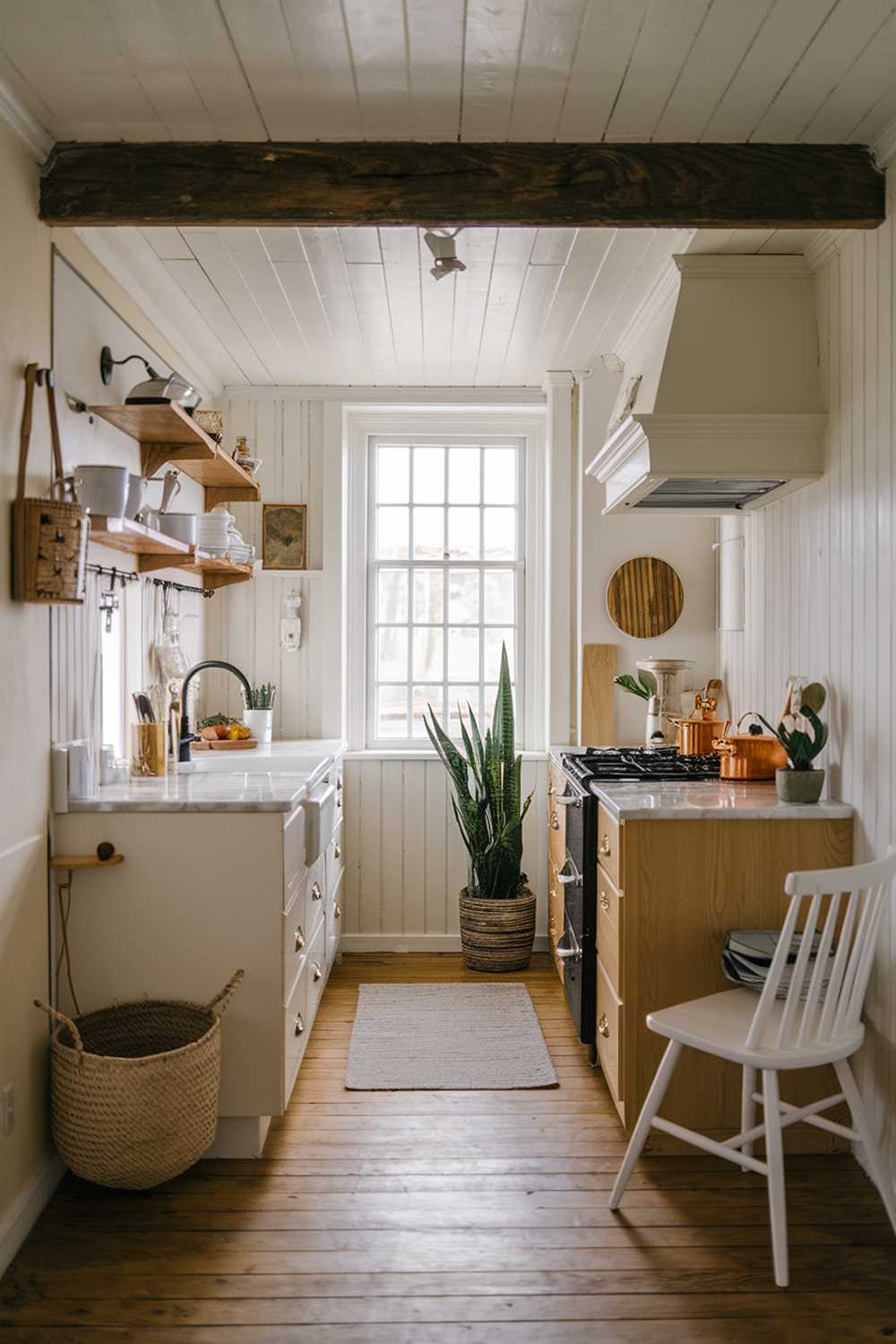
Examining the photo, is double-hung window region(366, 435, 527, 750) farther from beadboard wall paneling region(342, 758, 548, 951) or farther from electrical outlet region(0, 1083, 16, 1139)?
electrical outlet region(0, 1083, 16, 1139)

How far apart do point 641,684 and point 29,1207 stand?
2847 mm

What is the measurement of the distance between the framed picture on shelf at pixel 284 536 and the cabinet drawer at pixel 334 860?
121 centimetres

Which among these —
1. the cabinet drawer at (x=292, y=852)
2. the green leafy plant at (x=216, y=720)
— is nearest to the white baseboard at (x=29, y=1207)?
the cabinet drawer at (x=292, y=852)

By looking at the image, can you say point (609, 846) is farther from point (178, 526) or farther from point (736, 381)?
point (178, 526)

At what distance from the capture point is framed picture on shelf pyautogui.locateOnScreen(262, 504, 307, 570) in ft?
15.2

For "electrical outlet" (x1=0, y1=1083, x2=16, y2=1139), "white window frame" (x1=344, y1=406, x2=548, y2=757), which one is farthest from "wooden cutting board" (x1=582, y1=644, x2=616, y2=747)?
"electrical outlet" (x1=0, y1=1083, x2=16, y2=1139)

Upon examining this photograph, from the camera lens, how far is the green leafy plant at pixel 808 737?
2754 millimetres

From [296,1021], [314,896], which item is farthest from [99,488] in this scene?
[296,1021]

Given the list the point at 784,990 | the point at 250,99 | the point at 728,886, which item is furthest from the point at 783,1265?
the point at 250,99

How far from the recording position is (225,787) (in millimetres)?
2949

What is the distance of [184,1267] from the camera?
87.7 inches

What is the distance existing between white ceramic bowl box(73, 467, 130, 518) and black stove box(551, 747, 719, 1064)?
1588mm

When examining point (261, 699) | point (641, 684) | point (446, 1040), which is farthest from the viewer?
point (261, 699)

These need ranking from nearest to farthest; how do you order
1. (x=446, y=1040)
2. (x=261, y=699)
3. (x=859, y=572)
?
(x=859, y=572)
(x=446, y=1040)
(x=261, y=699)
